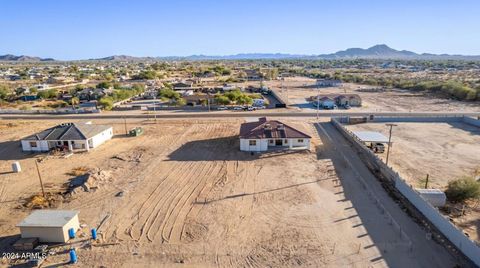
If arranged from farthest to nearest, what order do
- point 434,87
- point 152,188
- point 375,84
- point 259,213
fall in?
1. point 375,84
2. point 434,87
3. point 152,188
4. point 259,213

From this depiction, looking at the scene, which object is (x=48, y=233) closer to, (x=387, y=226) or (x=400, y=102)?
(x=387, y=226)

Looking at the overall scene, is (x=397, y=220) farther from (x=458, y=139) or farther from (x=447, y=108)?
(x=447, y=108)

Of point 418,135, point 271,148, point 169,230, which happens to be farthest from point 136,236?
point 418,135

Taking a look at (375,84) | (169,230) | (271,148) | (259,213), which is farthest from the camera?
(375,84)

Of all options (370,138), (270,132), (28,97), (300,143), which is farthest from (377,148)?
(28,97)

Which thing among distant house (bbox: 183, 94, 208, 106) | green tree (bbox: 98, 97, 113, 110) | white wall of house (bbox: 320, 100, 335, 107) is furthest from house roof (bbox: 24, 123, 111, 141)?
white wall of house (bbox: 320, 100, 335, 107)
